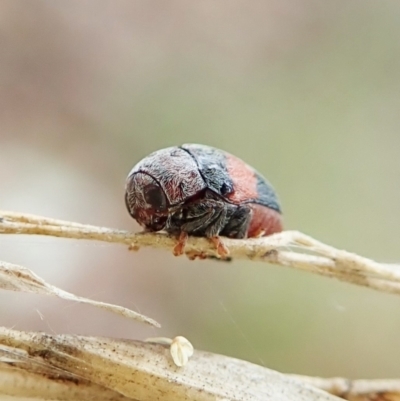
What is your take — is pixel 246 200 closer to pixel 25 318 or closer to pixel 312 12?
pixel 25 318

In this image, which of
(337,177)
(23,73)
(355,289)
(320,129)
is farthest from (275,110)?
(23,73)

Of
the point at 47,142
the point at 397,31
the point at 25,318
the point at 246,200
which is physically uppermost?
the point at 397,31

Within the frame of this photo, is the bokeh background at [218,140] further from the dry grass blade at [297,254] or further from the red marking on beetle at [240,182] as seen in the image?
the dry grass blade at [297,254]

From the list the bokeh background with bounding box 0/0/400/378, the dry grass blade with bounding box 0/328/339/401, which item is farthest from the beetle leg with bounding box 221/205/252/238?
the bokeh background with bounding box 0/0/400/378

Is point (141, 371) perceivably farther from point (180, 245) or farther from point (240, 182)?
point (240, 182)

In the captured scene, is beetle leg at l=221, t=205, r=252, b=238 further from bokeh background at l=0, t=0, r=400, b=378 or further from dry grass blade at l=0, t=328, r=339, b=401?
bokeh background at l=0, t=0, r=400, b=378

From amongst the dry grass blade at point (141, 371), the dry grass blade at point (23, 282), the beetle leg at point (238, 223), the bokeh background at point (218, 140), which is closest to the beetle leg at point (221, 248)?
the beetle leg at point (238, 223)
